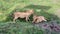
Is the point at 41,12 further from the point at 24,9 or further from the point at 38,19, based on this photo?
the point at 38,19

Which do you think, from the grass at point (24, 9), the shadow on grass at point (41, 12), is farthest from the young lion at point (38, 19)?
the shadow on grass at point (41, 12)

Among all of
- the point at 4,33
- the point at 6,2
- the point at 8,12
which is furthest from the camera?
the point at 6,2

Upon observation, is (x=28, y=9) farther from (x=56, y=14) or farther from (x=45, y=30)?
(x=45, y=30)

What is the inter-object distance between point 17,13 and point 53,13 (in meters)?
1.14

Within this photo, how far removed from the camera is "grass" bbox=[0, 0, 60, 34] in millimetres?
6977

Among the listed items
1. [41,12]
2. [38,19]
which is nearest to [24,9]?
[41,12]

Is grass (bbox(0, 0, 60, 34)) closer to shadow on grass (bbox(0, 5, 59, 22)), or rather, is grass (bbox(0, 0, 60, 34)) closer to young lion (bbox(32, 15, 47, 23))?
shadow on grass (bbox(0, 5, 59, 22))

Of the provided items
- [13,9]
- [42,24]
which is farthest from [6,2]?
[42,24]

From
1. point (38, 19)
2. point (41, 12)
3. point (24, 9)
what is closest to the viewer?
point (38, 19)

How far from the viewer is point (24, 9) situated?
8844mm

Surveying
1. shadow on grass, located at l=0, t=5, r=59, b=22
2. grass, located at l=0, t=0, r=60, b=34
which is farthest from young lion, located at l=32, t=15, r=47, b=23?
shadow on grass, located at l=0, t=5, r=59, b=22

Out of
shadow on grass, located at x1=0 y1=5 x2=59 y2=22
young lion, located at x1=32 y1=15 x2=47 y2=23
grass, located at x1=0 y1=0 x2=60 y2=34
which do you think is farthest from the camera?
shadow on grass, located at x1=0 y1=5 x2=59 y2=22

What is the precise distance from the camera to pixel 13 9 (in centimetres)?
887

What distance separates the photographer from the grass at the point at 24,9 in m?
6.98
